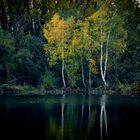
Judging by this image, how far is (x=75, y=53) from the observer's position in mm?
44250

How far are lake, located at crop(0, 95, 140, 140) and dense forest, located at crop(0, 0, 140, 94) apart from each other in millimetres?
13841

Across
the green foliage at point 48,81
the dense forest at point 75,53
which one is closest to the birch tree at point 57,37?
the dense forest at point 75,53

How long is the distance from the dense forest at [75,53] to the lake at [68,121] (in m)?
13.8

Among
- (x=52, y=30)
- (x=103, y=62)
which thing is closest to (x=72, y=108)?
(x=52, y=30)

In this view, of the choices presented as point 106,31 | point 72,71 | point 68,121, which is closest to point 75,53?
point 72,71

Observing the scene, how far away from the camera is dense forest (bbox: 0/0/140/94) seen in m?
42.4

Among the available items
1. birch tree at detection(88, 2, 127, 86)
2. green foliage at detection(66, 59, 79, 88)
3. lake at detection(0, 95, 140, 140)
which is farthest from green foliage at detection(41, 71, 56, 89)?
lake at detection(0, 95, 140, 140)

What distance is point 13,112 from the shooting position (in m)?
23.9

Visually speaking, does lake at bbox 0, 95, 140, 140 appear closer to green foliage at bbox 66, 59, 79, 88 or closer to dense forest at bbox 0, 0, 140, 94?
dense forest at bbox 0, 0, 140, 94

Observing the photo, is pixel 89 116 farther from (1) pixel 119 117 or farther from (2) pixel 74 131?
(2) pixel 74 131

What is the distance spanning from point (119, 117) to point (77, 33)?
2275cm

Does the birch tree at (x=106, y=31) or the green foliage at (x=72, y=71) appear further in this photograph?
the birch tree at (x=106, y=31)

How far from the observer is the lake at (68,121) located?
655 inches

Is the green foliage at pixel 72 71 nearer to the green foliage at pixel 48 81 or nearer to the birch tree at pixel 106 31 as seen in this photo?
Answer: the green foliage at pixel 48 81
